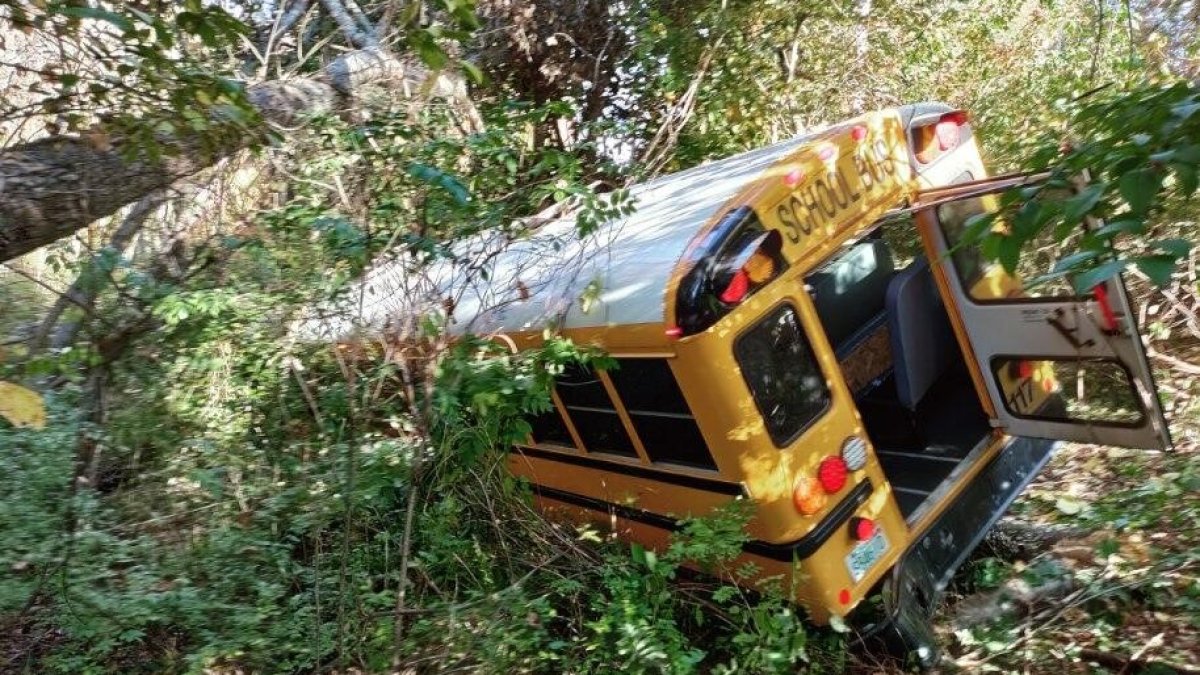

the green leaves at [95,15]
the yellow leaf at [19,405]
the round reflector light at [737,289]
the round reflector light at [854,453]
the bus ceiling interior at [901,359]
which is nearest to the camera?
the yellow leaf at [19,405]

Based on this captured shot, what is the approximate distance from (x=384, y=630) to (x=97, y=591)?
124 centimetres

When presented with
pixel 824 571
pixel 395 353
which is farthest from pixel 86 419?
pixel 824 571

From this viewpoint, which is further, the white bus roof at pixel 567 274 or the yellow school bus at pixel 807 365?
the white bus roof at pixel 567 274

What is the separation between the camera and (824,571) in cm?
321

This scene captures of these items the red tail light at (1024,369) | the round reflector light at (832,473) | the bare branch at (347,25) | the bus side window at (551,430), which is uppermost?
the bare branch at (347,25)

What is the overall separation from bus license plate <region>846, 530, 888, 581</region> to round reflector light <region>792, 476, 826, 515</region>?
289 millimetres

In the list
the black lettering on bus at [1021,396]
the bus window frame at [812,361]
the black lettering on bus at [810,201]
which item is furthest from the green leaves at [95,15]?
the black lettering on bus at [1021,396]

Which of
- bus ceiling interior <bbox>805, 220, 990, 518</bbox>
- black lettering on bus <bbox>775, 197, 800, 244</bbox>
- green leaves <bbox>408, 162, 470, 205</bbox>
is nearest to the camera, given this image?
green leaves <bbox>408, 162, 470, 205</bbox>

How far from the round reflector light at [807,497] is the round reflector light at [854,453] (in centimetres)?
19

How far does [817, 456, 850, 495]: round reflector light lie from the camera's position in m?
3.26

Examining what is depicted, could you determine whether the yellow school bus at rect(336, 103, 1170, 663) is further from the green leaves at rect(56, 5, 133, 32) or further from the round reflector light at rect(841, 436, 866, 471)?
the green leaves at rect(56, 5, 133, 32)

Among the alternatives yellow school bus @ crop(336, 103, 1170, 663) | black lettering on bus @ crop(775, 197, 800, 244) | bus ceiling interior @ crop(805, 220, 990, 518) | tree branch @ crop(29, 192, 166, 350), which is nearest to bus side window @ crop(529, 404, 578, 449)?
yellow school bus @ crop(336, 103, 1170, 663)

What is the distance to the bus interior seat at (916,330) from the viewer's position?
4.15 metres

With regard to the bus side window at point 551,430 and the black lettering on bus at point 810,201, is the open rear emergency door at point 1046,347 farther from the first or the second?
the bus side window at point 551,430
